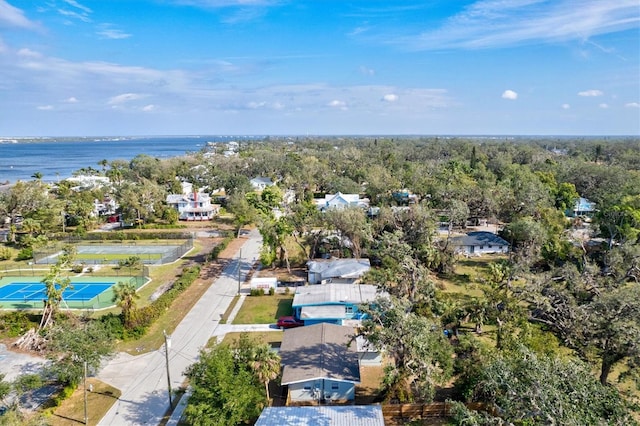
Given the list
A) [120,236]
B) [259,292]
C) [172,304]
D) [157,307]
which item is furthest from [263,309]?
[120,236]

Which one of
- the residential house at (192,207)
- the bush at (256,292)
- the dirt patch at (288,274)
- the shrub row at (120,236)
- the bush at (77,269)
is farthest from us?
the residential house at (192,207)

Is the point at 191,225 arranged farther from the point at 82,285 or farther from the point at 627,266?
the point at 627,266

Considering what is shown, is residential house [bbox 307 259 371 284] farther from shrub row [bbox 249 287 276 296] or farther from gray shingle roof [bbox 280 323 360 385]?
gray shingle roof [bbox 280 323 360 385]

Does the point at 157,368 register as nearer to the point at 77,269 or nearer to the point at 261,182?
the point at 77,269

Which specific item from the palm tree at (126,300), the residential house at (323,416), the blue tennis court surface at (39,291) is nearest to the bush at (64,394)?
the palm tree at (126,300)

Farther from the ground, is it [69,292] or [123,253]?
[123,253]

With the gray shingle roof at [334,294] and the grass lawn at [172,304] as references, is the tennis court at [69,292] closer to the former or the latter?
the grass lawn at [172,304]
